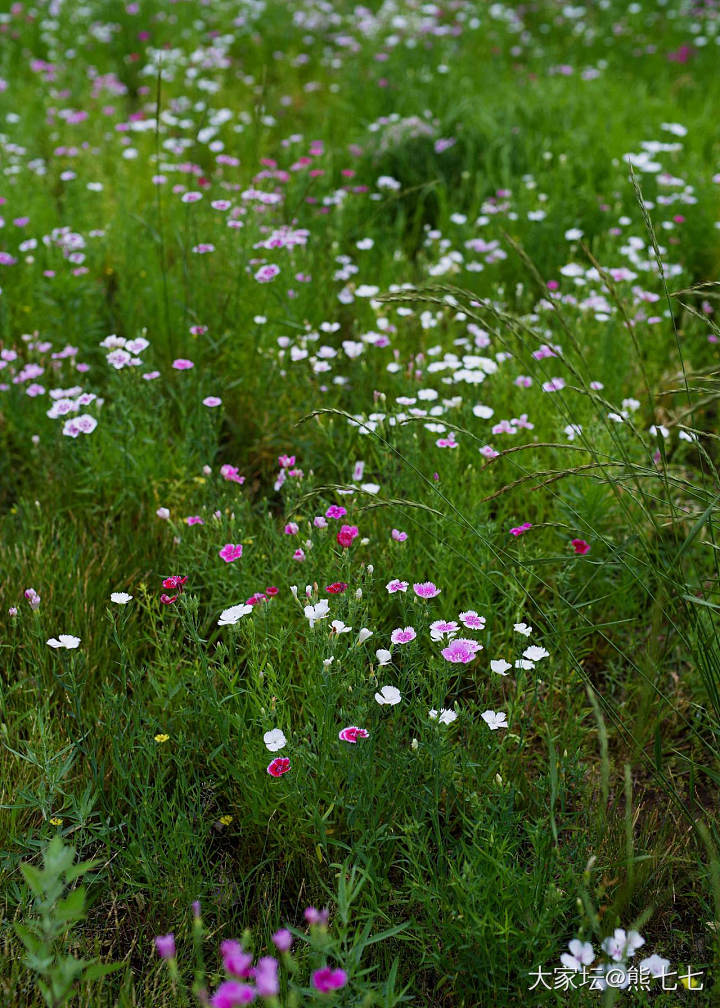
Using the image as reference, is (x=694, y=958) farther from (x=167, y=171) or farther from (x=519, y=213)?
(x=167, y=171)

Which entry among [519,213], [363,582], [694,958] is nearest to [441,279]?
[519,213]

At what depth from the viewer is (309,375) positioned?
336cm

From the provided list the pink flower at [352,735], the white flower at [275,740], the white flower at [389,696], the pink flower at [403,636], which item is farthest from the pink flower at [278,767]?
the pink flower at [403,636]

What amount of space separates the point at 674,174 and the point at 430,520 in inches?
123

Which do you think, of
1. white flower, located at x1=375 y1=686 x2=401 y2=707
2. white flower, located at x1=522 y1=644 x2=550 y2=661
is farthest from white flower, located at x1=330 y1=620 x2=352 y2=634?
white flower, located at x1=522 y1=644 x2=550 y2=661

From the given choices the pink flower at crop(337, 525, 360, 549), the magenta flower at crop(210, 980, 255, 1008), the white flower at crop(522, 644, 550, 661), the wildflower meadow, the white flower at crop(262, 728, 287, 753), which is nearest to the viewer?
the magenta flower at crop(210, 980, 255, 1008)

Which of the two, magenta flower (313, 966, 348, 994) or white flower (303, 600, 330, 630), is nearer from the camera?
magenta flower (313, 966, 348, 994)

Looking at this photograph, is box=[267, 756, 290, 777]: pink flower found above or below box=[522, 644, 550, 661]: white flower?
below

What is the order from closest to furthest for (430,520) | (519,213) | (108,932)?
1. (108,932)
2. (430,520)
3. (519,213)

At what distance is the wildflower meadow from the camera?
1635 mm

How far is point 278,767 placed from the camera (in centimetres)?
175

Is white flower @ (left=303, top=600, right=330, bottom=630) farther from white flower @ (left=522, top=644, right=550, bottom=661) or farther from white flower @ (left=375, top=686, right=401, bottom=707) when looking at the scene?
white flower @ (left=522, top=644, right=550, bottom=661)

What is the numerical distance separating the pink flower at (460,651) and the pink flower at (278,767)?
1.29 ft

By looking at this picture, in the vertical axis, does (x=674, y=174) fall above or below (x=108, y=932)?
above
